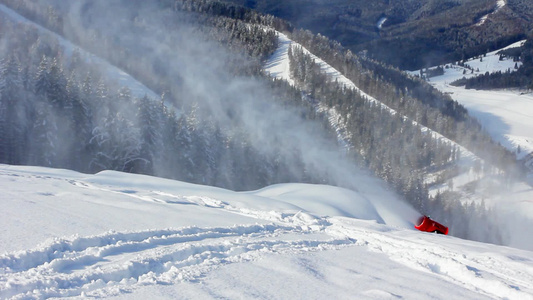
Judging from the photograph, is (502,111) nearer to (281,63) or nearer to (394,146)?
(394,146)

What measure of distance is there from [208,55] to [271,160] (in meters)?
48.5

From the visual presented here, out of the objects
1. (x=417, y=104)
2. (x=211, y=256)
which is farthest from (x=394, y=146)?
(x=211, y=256)

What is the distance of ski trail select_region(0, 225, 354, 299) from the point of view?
4.99 m

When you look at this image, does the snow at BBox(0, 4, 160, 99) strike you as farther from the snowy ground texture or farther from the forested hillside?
the snowy ground texture

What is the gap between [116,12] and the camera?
103625 mm

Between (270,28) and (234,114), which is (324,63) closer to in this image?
(270,28)

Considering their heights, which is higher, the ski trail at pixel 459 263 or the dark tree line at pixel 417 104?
the dark tree line at pixel 417 104

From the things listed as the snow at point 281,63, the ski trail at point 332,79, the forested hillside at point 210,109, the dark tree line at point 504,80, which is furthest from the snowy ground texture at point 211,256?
the dark tree line at point 504,80

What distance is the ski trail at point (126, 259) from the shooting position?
196 inches

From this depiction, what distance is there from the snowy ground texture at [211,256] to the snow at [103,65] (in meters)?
46.6

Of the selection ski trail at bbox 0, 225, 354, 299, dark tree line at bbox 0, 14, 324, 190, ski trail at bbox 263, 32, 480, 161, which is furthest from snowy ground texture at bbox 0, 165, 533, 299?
ski trail at bbox 263, 32, 480, 161

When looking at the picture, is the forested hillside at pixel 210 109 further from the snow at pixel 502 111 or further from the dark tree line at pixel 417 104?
the snow at pixel 502 111

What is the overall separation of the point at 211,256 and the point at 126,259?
1.29 m

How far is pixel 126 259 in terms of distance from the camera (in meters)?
6.14
